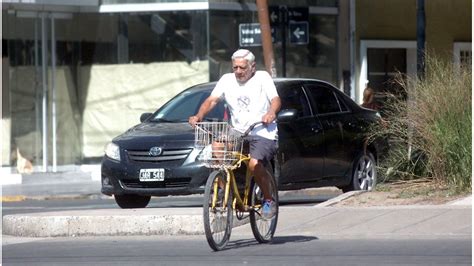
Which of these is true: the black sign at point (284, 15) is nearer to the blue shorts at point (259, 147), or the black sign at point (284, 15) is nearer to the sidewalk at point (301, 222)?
the sidewalk at point (301, 222)

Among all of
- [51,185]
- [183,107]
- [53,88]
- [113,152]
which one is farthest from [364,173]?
[53,88]

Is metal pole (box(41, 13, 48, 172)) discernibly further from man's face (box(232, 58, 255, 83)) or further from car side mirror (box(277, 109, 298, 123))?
man's face (box(232, 58, 255, 83))

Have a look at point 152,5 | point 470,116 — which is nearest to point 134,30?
point 152,5

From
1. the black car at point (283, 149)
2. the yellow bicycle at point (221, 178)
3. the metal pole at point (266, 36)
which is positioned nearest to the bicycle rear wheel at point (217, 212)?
the yellow bicycle at point (221, 178)

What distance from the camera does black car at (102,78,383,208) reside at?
13.8m

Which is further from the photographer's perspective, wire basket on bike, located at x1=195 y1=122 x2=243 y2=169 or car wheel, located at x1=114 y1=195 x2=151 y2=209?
car wheel, located at x1=114 y1=195 x2=151 y2=209

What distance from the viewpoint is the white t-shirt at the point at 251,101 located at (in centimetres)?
1023

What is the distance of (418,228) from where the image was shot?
11.3 m

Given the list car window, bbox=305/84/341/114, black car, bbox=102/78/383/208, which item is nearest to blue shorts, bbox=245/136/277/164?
black car, bbox=102/78/383/208

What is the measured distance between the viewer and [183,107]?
49.3 ft

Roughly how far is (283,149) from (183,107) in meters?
1.43

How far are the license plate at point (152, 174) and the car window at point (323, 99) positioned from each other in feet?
8.38

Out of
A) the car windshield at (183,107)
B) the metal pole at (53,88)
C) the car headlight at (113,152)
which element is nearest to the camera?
the car headlight at (113,152)

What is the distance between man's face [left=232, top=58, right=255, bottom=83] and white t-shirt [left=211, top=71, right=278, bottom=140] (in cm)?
4
